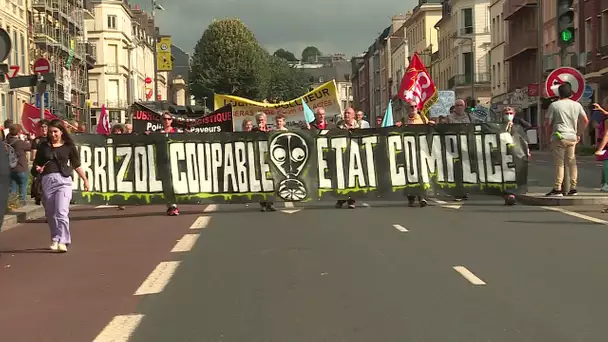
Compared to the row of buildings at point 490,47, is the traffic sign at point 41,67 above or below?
below

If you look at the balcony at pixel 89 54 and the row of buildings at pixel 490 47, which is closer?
the row of buildings at pixel 490 47

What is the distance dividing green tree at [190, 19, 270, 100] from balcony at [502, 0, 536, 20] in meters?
25.1

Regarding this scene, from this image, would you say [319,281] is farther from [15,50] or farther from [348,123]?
[15,50]

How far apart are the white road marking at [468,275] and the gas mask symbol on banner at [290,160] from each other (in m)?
7.63

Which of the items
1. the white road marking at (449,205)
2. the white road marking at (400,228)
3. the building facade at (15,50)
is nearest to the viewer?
the white road marking at (400,228)

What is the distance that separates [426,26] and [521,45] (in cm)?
4161

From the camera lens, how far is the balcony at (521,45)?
64.2m

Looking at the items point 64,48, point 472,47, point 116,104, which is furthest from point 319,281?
point 116,104

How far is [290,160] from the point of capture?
16.5 m

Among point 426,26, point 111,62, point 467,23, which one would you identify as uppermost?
point 426,26

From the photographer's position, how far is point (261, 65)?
87062mm

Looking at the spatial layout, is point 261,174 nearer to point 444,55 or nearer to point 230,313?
point 230,313

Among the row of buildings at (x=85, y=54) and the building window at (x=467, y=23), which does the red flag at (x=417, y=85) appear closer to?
the row of buildings at (x=85, y=54)

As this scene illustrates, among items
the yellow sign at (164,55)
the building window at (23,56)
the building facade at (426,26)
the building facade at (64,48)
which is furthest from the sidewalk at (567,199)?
the building facade at (426,26)
